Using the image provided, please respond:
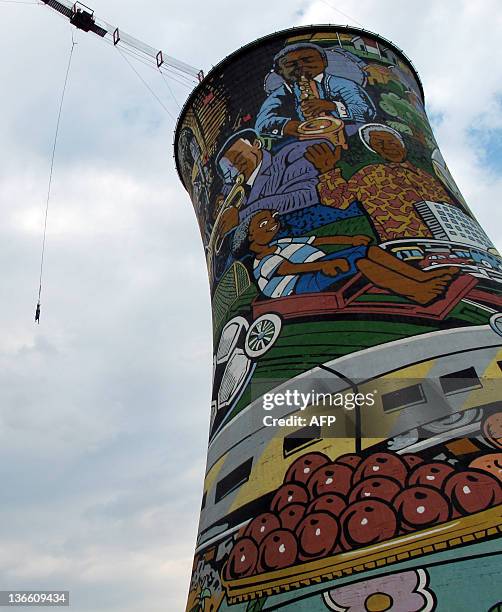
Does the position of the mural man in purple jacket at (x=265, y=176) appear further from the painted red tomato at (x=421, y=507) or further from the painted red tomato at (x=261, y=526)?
the painted red tomato at (x=421, y=507)

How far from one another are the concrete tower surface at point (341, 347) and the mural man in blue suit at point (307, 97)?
0.13 ft

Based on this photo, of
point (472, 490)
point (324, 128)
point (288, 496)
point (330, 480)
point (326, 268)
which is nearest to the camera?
point (472, 490)

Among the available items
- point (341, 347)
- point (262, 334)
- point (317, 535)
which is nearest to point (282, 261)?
point (262, 334)

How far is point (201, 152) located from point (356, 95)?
11.1 feet

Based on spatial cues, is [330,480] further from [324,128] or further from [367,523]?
[324,128]

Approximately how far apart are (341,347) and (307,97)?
18.8 feet

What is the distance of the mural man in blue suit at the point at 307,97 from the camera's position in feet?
38.0

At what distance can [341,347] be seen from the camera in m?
8.17

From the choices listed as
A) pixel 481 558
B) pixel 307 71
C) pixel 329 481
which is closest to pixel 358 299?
pixel 329 481

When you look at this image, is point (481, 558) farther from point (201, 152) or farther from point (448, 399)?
point (201, 152)

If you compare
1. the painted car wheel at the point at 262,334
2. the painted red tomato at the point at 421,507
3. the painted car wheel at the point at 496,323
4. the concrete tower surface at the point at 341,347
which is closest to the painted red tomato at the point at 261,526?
the concrete tower surface at the point at 341,347

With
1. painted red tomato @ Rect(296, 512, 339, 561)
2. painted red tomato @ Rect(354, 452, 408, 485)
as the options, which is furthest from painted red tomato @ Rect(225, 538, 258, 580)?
painted red tomato @ Rect(354, 452, 408, 485)

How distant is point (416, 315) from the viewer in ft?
26.8

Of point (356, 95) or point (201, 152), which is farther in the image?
point (201, 152)
